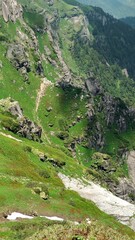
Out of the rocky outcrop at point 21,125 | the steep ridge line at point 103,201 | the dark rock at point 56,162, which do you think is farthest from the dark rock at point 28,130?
the steep ridge line at point 103,201

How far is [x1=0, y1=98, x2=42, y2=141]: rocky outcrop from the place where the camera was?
150 m

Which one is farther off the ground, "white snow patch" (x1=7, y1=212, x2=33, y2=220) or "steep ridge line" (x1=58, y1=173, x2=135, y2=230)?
"steep ridge line" (x1=58, y1=173, x2=135, y2=230)

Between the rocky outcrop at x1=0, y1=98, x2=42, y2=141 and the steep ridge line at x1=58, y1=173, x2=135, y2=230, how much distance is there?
36931mm

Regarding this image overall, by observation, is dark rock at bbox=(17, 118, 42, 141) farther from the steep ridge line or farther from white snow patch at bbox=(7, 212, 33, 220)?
white snow patch at bbox=(7, 212, 33, 220)

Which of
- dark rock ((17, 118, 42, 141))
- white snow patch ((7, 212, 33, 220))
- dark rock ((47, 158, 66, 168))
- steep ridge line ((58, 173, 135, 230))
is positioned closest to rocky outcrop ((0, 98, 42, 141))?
dark rock ((17, 118, 42, 141))

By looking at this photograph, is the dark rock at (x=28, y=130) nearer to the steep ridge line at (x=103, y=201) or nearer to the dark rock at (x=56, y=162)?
the dark rock at (x=56, y=162)

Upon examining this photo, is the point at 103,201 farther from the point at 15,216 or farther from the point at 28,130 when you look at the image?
the point at 28,130

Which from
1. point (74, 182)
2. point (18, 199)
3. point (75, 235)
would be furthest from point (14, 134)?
point (75, 235)

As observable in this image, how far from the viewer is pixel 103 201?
10594cm

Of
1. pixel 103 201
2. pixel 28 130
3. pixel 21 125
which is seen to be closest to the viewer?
pixel 103 201

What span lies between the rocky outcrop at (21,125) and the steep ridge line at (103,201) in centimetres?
3693

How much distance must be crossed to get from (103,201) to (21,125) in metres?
60.5

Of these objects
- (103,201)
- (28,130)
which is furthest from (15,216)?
(28,130)

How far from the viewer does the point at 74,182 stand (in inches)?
4670
